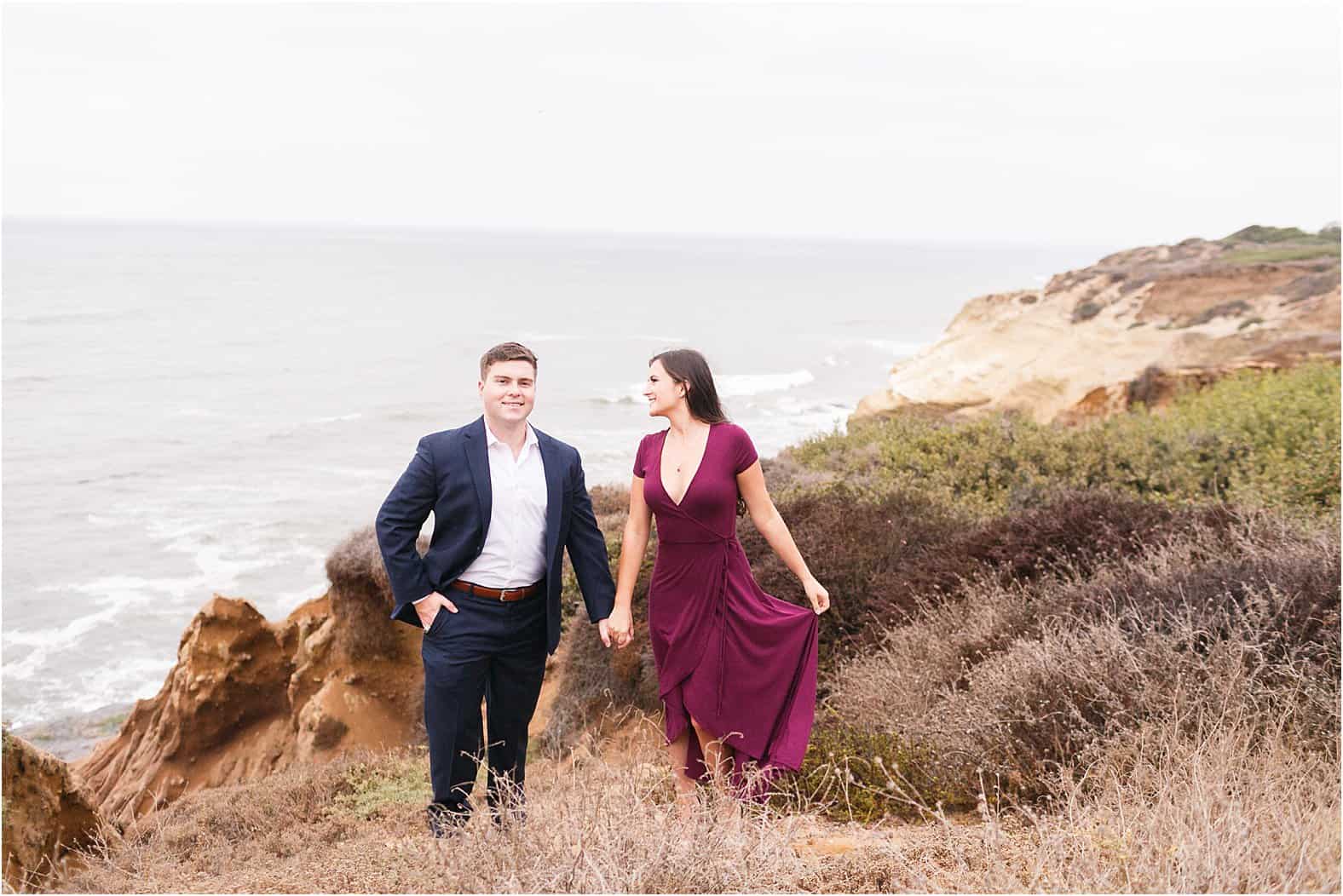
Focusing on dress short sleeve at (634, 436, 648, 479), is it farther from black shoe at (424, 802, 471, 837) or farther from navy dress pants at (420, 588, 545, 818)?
black shoe at (424, 802, 471, 837)

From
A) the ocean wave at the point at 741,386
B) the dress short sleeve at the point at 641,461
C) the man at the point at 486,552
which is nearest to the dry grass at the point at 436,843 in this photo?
the man at the point at 486,552

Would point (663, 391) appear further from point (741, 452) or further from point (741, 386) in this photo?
point (741, 386)

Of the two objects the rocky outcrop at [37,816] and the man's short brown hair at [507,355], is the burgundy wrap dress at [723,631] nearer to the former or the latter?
the man's short brown hair at [507,355]

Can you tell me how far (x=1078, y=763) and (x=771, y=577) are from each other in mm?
2938

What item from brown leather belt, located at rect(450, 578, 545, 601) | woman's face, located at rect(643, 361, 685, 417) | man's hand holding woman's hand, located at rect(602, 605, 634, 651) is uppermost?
woman's face, located at rect(643, 361, 685, 417)

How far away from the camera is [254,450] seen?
3116 centimetres

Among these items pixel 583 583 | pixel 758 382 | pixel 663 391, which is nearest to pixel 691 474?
pixel 663 391

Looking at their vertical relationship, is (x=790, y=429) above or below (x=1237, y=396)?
below

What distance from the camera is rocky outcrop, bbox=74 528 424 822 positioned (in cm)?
1005

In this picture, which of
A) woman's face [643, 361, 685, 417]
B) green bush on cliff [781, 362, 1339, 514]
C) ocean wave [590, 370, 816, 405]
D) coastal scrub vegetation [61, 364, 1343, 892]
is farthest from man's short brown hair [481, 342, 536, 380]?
ocean wave [590, 370, 816, 405]

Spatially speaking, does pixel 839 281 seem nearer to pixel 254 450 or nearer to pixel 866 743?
pixel 254 450

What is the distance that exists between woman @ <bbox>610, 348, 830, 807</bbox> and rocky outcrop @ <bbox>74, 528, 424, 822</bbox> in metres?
5.89

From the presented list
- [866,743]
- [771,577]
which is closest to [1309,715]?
[866,743]

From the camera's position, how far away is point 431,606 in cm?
431
